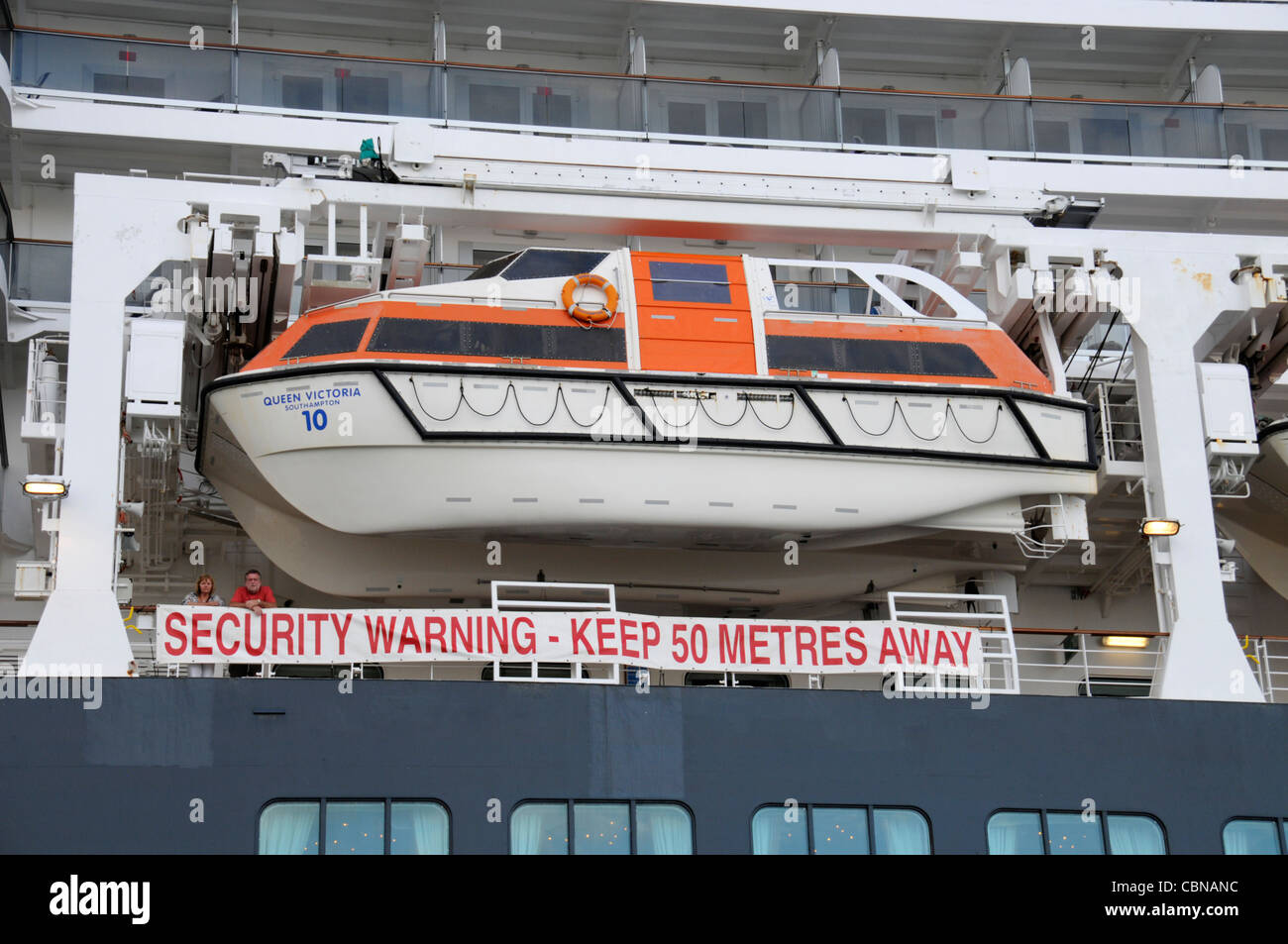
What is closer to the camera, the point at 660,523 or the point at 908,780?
the point at 908,780

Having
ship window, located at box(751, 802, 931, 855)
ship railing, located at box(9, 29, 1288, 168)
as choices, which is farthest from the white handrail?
ship window, located at box(751, 802, 931, 855)

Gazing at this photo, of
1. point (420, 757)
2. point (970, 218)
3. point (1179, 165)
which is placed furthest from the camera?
point (1179, 165)

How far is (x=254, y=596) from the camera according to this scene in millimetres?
12219

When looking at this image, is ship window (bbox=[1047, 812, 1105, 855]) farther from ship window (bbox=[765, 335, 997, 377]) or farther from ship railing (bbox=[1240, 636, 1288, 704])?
ship window (bbox=[765, 335, 997, 377])

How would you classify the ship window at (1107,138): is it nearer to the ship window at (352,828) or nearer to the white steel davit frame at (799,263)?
the white steel davit frame at (799,263)

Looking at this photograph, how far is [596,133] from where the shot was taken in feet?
53.3

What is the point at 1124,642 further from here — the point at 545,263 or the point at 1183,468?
the point at 545,263

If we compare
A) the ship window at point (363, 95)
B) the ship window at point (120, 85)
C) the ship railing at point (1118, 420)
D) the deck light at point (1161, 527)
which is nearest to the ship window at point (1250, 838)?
the deck light at point (1161, 527)

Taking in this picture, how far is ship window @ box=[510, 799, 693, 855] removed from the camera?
11.2 meters

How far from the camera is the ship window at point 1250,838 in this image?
40.7 ft

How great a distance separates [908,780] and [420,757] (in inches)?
136
